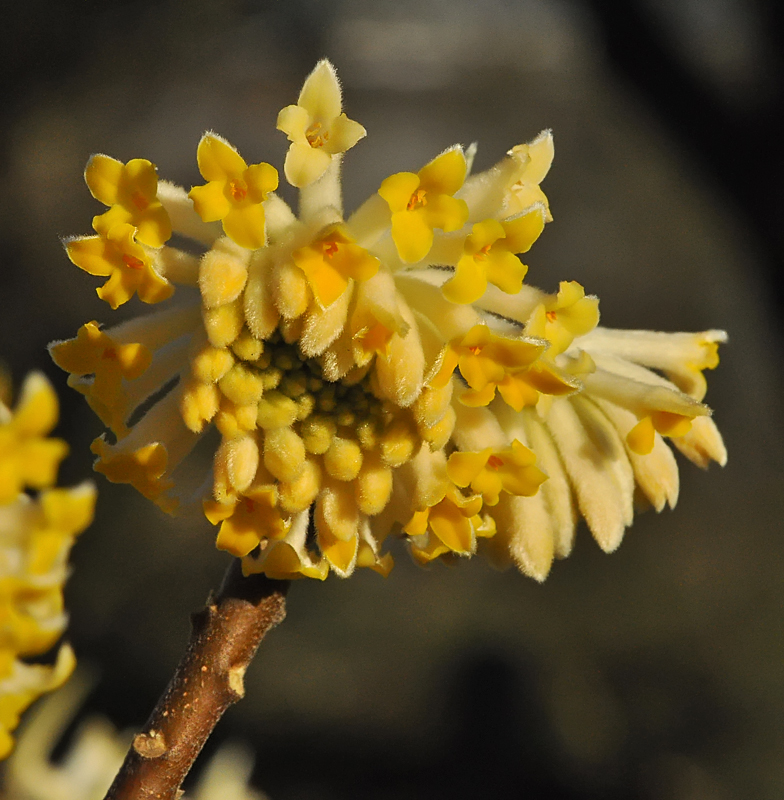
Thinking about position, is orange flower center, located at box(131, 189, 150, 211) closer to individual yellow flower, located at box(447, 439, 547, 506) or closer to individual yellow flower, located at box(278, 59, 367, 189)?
individual yellow flower, located at box(278, 59, 367, 189)

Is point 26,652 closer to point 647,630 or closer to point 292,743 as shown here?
point 292,743

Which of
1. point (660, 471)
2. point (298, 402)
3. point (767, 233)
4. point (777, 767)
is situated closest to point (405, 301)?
point (298, 402)

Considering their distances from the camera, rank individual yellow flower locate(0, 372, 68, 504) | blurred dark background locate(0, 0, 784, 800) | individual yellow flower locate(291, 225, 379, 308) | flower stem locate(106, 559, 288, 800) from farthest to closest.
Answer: blurred dark background locate(0, 0, 784, 800)
flower stem locate(106, 559, 288, 800)
individual yellow flower locate(291, 225, 379, 308)
individual yellow flower locate(0, 372, 68, 504)

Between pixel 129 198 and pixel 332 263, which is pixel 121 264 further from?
pixel 332 263

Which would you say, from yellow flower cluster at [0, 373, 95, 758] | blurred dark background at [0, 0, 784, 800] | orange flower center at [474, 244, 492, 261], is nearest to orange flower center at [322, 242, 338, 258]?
orange flower center at [474, 244, 492, 261]

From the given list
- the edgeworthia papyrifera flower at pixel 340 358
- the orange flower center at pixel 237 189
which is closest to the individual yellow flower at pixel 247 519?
the edgeworthia papyrifera flower at pixel 340 358
